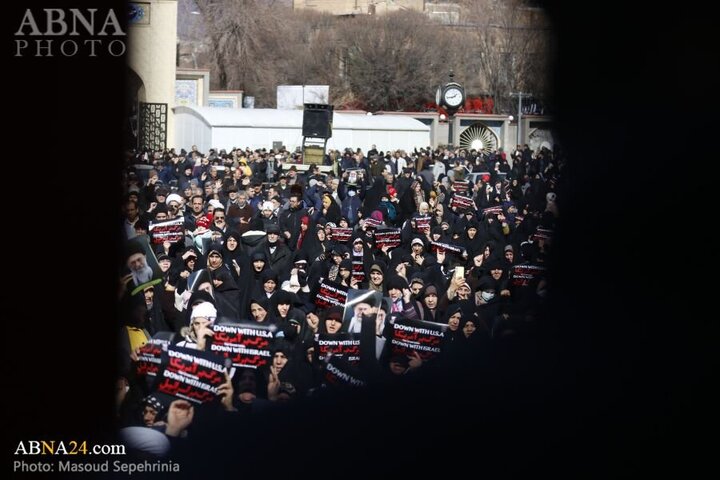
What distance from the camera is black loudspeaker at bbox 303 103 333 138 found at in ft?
93.5

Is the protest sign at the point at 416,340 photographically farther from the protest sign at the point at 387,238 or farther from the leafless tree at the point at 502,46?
the leafless tree at the point at 502,46

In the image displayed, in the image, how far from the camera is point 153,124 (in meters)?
37.3

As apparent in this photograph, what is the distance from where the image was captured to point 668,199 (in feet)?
38.2

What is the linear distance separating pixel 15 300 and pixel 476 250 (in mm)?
4824

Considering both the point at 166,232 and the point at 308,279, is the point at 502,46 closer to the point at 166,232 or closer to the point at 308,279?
the point at 166,232

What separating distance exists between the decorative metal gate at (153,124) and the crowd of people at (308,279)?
19688 millimetres

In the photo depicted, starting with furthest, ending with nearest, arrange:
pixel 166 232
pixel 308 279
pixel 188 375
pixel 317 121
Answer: pixel 317 121, pixel 166 232, pixel 308 279, pixel 188 375

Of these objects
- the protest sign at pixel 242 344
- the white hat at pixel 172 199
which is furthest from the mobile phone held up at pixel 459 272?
the white hat at pixel 172 199

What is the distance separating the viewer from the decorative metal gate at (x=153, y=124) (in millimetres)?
36750

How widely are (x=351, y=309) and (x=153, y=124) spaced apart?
99.2 ft

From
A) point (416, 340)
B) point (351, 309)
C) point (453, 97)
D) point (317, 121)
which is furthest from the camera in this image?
point (453, 97)

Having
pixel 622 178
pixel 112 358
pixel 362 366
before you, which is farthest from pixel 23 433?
pixel 622 178

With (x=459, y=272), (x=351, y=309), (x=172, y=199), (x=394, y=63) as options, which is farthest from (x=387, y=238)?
(x=394, y=63)

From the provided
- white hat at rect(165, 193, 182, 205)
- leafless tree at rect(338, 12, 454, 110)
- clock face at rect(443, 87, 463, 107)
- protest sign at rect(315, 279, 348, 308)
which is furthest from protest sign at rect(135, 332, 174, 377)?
leafless tree at rect(338, 12, 454, 110)
